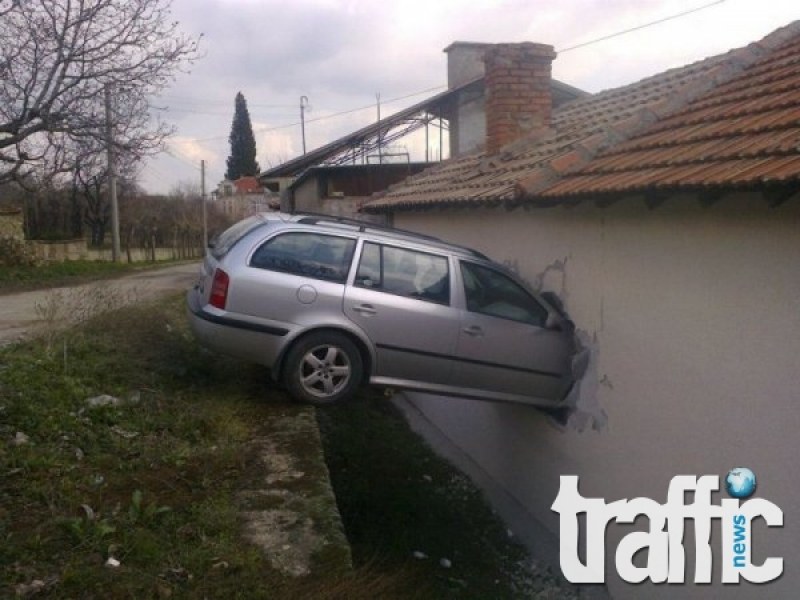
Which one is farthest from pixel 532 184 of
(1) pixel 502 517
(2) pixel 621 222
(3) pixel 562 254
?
(1) pixel 502 517

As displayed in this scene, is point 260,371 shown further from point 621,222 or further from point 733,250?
point 733,250

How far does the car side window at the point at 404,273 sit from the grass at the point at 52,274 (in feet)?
46.0

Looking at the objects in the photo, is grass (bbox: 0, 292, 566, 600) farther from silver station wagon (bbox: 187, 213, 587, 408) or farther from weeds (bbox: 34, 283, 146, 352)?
silver station wagon (bbox: 187, 213, 587, 408)

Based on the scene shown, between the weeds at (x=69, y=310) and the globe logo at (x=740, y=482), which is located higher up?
the weeds at (x=69, y=310)

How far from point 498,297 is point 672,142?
178 centimetres

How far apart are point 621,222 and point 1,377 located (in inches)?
189

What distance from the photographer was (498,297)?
6.48m

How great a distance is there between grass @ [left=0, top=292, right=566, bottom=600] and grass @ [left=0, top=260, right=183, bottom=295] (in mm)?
11444

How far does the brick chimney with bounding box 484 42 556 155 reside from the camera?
34.4 ft

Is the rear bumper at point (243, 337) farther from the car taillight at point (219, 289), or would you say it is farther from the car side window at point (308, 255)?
the car side window at point (308, 255)

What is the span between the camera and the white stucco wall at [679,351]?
160 inches

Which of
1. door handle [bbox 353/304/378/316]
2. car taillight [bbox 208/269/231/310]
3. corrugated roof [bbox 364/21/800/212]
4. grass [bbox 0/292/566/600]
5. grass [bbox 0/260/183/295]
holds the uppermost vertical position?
corrugated roof [bbox 364/21/800/212]

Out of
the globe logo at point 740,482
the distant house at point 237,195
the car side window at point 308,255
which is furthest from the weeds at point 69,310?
the distant house at point 237,195

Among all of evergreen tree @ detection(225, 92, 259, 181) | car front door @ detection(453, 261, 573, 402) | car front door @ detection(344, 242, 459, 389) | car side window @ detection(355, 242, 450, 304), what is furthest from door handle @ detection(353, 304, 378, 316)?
evergreen tree @ detection(225, 92, 259, 181)
